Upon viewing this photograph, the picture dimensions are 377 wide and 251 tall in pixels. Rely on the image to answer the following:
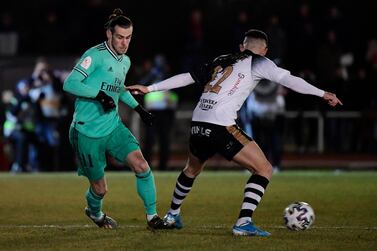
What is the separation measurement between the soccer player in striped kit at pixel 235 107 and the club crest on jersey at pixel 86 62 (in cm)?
53

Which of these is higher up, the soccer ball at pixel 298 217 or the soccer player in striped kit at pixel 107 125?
the soccer player in striped kit at pixel 107 125

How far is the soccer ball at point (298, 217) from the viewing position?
11031 millimetres

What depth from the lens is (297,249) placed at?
9656mm

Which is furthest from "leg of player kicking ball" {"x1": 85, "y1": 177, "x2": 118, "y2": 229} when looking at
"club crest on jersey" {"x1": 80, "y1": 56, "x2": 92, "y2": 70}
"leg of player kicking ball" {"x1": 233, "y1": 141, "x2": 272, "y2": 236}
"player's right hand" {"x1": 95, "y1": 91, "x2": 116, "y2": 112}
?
"leg of player kicking ball" {"x1": 233, "y1": 141, "x2": 272, "y2": 236}

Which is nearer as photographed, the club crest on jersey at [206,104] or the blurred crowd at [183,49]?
the club crest on jersey at [206,104]

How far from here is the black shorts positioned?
1077 centimetres

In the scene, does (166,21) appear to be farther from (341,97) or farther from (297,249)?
(297,249)

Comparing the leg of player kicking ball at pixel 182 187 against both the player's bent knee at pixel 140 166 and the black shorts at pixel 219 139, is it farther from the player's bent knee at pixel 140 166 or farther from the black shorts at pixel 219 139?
the player's bent knee at pixel 140 166

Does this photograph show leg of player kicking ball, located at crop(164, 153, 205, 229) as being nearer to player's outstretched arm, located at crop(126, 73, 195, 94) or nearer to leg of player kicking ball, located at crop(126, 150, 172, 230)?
leg of player kicking ball, located at crop(126, 150, 172, 230)

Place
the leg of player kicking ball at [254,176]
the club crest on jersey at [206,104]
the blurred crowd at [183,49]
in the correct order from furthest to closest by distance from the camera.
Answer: the blurred crowd at [183,49], the club crest on jersey at [206,104], the leg of player kicking ball at [254,176]

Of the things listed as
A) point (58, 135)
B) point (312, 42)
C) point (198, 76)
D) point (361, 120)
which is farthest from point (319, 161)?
point (198, 76)

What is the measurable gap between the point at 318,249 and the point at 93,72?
3.18 m

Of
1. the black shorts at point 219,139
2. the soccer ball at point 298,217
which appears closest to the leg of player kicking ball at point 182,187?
the black shorts at point 219,139

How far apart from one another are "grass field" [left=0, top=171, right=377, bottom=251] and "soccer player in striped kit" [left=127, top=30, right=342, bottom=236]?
22.6 inches
